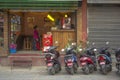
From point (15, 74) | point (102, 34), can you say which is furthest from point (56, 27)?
point (15, 74)

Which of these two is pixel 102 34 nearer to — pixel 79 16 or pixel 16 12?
pixel 79 16

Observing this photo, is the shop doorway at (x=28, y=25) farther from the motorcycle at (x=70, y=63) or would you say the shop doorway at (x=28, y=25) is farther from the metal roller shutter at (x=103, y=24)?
the motorcycle at (x=70, y=63)

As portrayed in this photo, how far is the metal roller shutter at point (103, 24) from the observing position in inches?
581

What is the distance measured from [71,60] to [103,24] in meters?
3.32

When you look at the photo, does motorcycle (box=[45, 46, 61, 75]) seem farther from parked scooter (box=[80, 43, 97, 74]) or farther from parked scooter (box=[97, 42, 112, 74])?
parked scooter (box=[97, 42, 112, 74])

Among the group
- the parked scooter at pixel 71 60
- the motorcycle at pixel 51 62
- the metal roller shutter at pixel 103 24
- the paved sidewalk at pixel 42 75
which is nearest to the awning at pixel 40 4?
the metal roller shutter at pixel 103 24

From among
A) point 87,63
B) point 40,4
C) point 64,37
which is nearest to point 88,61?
point 87,63

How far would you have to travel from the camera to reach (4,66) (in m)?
14.7

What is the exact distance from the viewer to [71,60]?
12375mm

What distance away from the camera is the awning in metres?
14.2

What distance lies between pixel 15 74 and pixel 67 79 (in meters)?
2.40

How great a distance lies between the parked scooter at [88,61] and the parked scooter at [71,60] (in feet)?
1.03

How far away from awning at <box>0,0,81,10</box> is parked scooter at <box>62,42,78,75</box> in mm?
2291

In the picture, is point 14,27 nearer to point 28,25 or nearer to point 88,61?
point 28,25
